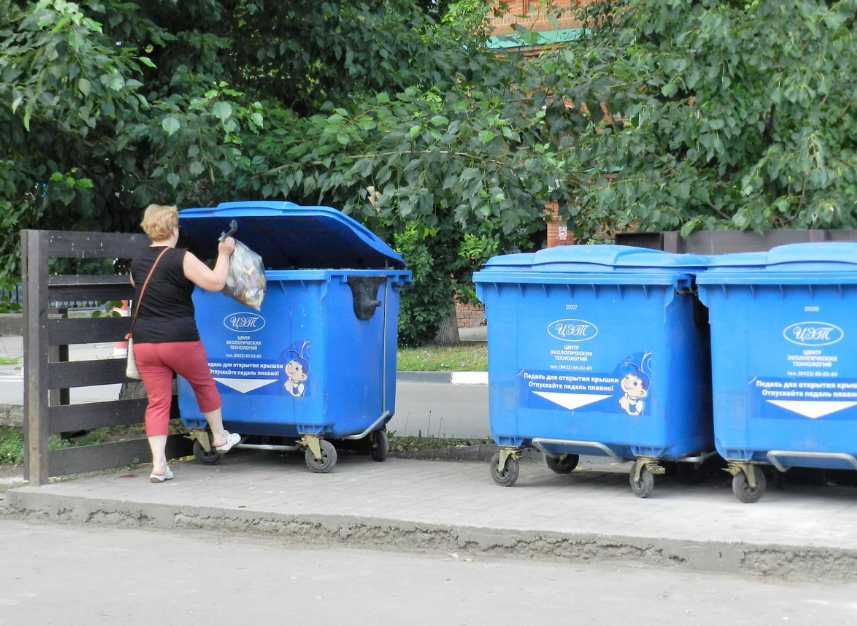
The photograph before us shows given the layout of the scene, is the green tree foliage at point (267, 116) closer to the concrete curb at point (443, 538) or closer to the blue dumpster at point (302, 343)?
the blue dumpster at point (302, 343)

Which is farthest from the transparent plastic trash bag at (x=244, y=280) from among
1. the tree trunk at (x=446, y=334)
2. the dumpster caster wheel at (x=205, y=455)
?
the tree trunk at (x=446, y=334)

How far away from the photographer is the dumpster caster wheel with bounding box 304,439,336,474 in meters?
7.23

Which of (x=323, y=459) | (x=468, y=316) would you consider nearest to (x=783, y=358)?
(x=323, y=459)

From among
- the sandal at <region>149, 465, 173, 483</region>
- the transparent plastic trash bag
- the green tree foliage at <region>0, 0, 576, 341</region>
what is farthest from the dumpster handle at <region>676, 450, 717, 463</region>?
the sandal at <region>149, 465, 173, 483</region>

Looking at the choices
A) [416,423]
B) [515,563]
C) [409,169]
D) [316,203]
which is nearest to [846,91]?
[409,169]

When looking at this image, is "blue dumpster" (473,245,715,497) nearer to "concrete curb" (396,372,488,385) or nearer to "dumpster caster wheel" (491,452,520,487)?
"dumpster caster wheel" (491,452,520,487)

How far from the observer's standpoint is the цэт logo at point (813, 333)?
5.79 metres

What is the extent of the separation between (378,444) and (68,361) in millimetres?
2025

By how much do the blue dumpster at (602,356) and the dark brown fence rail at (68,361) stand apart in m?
2.35

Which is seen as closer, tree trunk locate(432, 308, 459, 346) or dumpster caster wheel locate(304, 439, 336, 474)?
dumpster caster wheel locate(304, 439, 336, 474)

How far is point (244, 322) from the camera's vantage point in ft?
23.8

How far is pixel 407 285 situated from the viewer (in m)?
8.03

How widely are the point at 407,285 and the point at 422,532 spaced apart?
2.71m

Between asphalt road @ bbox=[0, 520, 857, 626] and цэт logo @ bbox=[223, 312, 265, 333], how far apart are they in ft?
5.80
